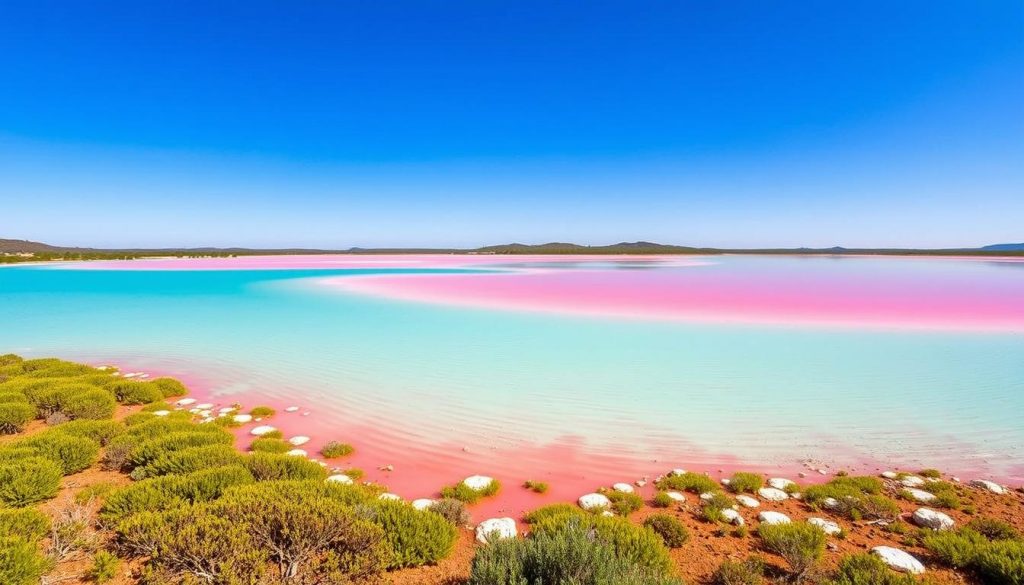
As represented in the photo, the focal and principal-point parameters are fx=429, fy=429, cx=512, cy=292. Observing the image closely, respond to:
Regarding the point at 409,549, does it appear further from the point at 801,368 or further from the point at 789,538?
the point at 801,368

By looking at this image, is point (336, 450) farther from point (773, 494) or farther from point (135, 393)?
point (773, 494)

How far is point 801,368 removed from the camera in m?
10.7

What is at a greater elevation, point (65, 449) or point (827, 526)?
point (65, 449)

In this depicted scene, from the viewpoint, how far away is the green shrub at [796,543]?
389 centimetres

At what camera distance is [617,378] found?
1016 centimetres

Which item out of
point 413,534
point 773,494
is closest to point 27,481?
point 413,534

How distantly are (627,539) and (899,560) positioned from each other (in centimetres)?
261

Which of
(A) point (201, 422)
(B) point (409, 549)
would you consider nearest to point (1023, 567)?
(B) point (409, 549)

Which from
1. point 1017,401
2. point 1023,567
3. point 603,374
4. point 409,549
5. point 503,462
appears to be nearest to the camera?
point 1023,567

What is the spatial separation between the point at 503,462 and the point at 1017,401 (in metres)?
10.3

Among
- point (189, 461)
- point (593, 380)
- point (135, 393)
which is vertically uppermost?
point (189, 461)

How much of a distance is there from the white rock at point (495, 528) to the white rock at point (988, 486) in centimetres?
606

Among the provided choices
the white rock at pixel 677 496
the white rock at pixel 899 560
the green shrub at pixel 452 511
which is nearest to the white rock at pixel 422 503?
the green shrub at pixel 452 511

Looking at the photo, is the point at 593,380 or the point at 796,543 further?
the point at 593,380
